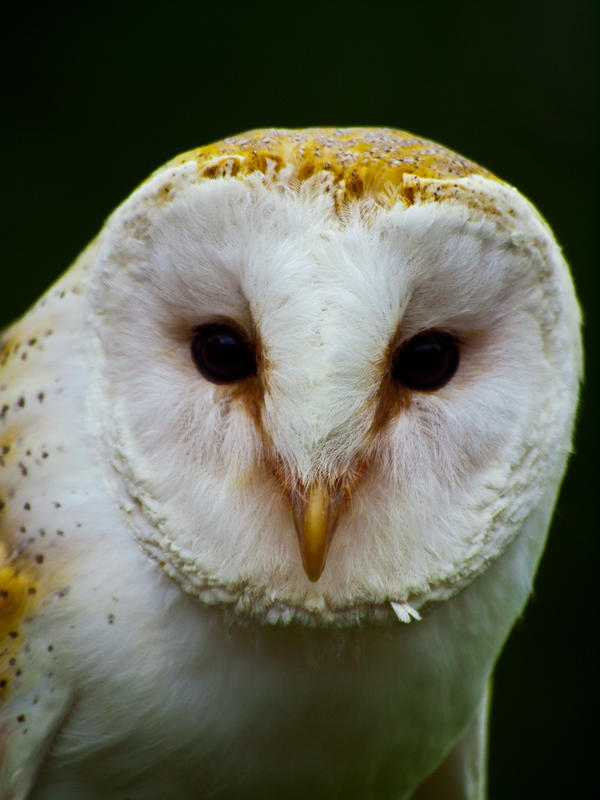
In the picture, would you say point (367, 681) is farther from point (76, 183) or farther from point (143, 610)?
point (76, 183)

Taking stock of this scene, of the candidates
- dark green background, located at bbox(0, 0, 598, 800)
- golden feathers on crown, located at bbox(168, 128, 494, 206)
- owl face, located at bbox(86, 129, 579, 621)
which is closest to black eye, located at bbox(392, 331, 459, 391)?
owl face, located at bbox(86, 129, 579, 621)

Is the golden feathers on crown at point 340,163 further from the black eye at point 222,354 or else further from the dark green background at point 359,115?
the dark green background at point 359,115

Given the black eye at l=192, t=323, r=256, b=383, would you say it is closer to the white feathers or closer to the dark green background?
the white feathers

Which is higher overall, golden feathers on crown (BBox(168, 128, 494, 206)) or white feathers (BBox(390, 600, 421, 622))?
golden feathers on crown (BBox(168, 128, 494, 206))

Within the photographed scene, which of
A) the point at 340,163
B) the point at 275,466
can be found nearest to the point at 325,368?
the point at 275,466

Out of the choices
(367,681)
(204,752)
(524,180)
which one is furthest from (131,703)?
(524,180)

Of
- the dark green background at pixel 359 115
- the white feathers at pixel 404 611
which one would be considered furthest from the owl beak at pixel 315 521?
the dark green background at pixel 359 115
